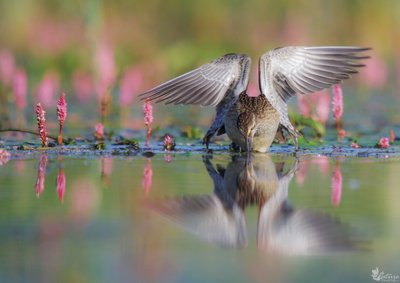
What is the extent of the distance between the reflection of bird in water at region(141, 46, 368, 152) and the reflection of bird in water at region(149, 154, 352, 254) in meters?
1.87

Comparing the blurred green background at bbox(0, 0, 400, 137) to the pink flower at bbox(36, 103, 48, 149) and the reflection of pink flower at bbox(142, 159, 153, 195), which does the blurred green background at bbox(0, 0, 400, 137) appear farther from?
the reflection of pink flower at bbox(142, 159, 153, 195)

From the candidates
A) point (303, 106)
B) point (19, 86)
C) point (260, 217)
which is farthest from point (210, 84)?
point (260, 217)

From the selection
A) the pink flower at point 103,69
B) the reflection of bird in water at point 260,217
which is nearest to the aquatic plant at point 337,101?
the reflection of bird in water at point 260,217

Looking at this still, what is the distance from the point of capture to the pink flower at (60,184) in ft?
21.4

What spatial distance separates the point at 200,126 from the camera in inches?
458

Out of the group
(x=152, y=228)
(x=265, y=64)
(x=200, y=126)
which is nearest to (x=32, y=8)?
(x=200, y=126)

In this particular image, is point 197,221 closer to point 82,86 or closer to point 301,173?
point 301,173

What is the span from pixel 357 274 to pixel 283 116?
4.68 metres

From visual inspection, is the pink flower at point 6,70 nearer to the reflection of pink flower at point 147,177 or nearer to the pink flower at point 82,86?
the pink flower at point 82,86

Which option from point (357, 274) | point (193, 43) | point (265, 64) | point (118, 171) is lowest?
point (357, 274)

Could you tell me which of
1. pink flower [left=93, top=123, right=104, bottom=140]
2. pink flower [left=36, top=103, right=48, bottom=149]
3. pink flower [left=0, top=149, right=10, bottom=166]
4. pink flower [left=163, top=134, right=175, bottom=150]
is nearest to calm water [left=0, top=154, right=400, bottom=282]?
pink flower [left=0, top=149, right=10, bottom=166]

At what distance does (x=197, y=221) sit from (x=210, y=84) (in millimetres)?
3727

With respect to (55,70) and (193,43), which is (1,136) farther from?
(193,43)

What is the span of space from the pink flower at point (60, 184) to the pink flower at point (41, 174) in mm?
102
